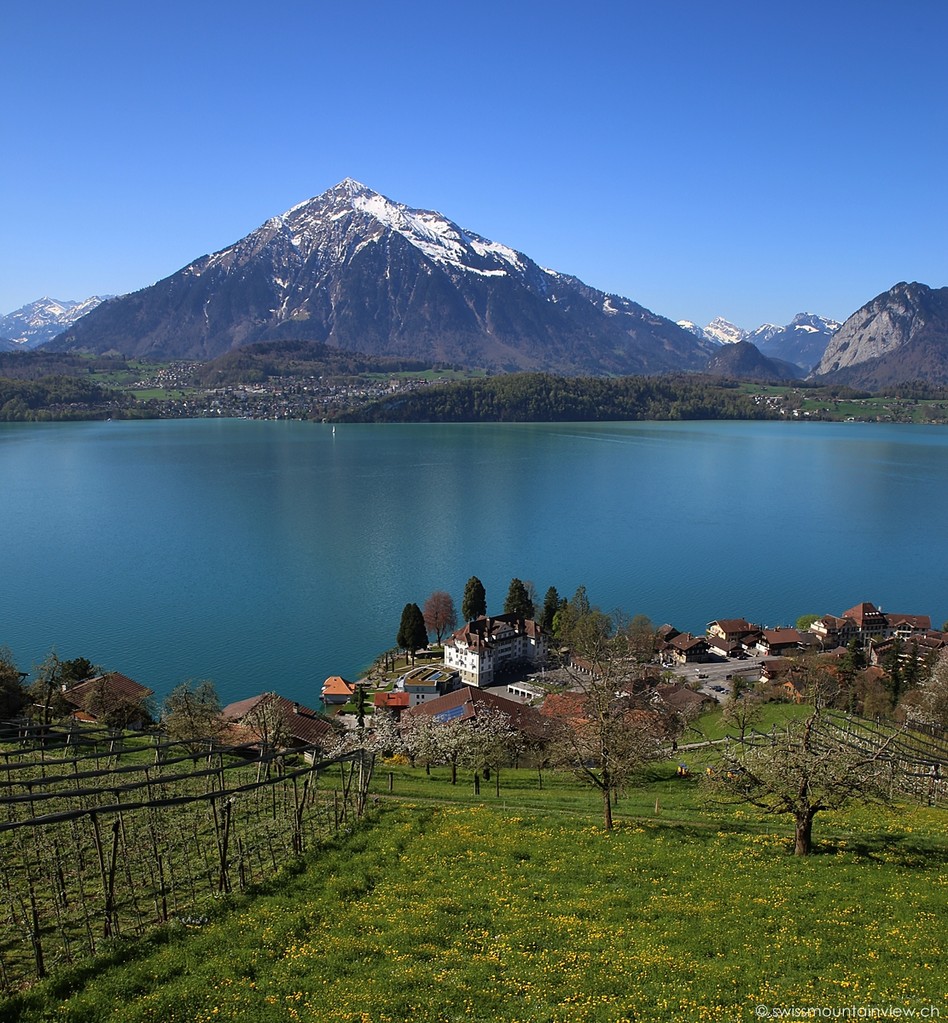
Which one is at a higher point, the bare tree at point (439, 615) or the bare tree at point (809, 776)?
the bare tree at point (809, 776)

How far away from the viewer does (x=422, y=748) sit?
2570cm

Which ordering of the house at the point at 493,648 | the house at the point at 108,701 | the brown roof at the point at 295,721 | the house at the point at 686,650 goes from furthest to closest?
the house at the point at 686,650 < the house at the point at 493,648 < the house at the point at 108,701 < the brown roof at the point at 295,721

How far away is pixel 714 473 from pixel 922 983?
149672mm

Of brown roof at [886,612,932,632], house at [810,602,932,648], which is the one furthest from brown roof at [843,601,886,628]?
brown roof at [886,612,932,632]

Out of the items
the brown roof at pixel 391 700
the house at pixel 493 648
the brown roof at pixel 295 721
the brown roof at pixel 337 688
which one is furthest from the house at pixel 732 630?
the brown roof at pixel 295 721

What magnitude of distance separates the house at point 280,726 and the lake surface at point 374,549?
1265 cm

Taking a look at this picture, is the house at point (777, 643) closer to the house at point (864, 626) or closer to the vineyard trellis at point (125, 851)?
the house at point (864, 626)

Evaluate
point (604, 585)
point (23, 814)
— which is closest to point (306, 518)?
point (604, 585)

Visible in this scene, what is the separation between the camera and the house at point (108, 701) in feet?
108

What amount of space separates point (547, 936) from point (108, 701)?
29.8 meters

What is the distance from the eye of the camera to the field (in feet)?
29.7

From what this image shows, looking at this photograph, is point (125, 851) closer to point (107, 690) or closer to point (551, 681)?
point (107, 690)

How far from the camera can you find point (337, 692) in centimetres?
4391

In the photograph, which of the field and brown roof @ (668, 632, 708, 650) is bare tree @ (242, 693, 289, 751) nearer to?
the field
